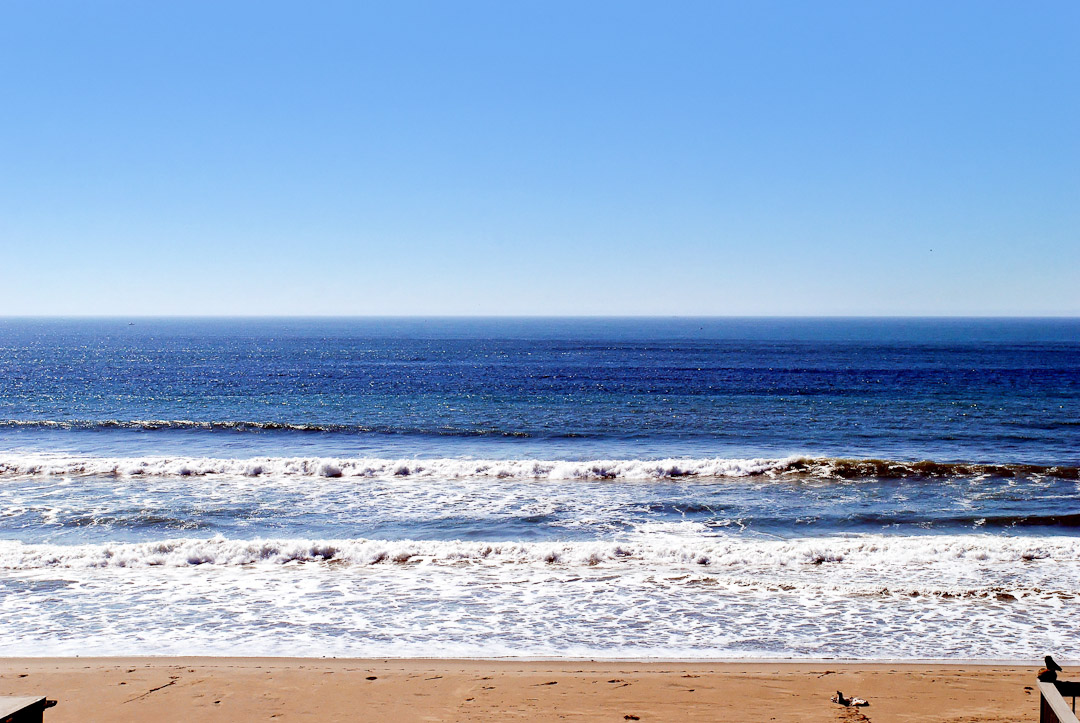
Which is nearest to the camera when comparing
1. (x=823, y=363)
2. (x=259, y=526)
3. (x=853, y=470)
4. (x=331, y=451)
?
(x=259, y=526)

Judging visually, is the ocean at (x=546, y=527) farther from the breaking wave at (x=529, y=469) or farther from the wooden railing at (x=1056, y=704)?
the wooden railing at (x=1056, y=704)

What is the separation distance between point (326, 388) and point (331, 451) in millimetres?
27982

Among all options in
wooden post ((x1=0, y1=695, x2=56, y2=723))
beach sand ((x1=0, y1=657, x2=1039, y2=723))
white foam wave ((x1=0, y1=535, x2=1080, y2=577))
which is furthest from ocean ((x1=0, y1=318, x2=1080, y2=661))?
wooden post ((x1=0, y1=695, x2=56, y2=723))

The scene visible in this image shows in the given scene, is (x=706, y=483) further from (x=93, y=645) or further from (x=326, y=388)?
(x=326, y=388)

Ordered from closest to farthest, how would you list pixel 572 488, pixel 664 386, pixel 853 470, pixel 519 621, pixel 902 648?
pixel 902 648
pixel 519 621
pixel 572 488
pixel 853 470
pixel 664 386

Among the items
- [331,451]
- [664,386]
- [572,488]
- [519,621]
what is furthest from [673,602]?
[664,386]

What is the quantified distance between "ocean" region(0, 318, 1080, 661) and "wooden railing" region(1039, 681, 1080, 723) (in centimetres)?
647

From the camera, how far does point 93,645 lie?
12016 mm

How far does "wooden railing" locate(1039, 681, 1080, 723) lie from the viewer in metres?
4.74

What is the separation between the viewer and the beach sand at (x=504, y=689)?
9508 mm

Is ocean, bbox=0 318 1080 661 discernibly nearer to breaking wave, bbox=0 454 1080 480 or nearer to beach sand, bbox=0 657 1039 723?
breaking wave, bbox=0 454 1080 480

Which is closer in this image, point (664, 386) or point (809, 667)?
point (809, 667)

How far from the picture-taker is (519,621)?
13180 mm

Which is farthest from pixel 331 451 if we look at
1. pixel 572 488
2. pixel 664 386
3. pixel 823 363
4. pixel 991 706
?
pixel 823 363
